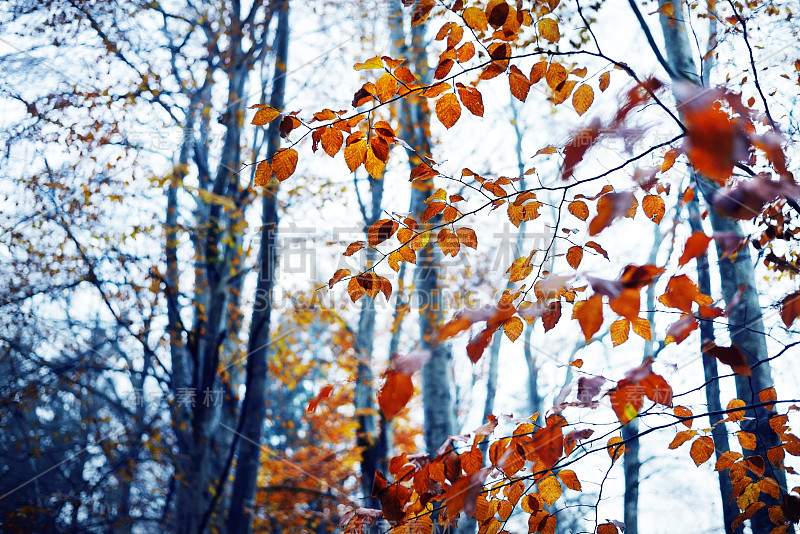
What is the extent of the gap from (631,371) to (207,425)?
3994mm

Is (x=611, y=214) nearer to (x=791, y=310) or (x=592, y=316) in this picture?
(x=592, y=316)

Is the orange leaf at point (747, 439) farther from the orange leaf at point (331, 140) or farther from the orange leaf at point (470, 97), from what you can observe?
the orange leaf at point (331, 140)

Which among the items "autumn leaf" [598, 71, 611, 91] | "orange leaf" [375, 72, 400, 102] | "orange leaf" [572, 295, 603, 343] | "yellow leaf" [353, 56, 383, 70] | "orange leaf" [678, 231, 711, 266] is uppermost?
"autumn leaf" [598, 71, 611, 91]

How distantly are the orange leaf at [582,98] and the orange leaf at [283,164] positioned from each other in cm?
73

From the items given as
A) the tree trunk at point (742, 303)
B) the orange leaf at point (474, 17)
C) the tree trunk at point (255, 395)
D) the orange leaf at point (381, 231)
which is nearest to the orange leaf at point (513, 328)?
the orange leaf at point (381, 231)

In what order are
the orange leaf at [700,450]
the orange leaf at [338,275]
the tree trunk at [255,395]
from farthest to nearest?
the tree trunk at [255,395] < the orange leaf at [700,450] < the orange leaf at [338,275]

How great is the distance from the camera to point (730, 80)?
2504 mm

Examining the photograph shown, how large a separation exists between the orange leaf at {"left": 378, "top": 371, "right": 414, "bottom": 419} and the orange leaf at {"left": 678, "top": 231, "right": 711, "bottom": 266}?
0.44 m

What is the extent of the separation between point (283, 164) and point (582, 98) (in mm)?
780

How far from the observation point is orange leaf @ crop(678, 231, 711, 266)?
73 centimetres

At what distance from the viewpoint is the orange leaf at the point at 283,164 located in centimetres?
127

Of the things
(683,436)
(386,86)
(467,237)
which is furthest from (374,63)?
(683,436)

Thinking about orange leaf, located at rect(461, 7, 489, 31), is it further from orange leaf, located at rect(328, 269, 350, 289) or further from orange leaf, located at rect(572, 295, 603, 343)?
orange leaf, located at rect(572, 295, 603, 343)

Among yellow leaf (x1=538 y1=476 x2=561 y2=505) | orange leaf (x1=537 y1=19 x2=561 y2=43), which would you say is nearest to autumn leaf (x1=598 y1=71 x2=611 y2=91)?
orange leaf (x1=537 y1=19 x2=561 y2=43)
